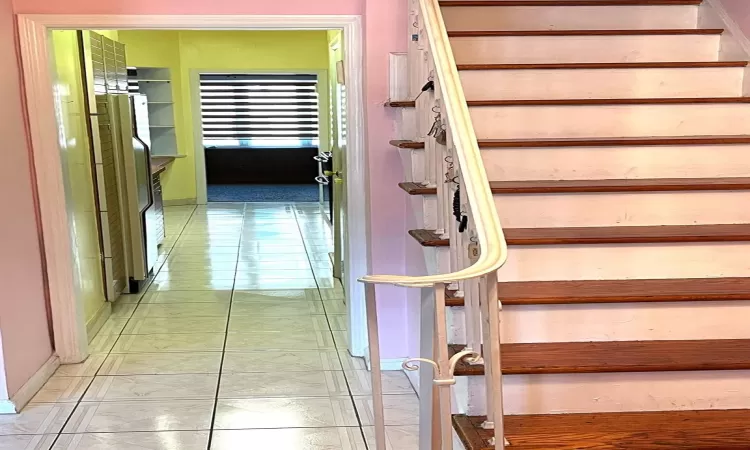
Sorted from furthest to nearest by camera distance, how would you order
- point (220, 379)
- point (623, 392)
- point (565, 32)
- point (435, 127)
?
point (220, 379) → point (565, 32) → point (435, 127) → point (623, 392)

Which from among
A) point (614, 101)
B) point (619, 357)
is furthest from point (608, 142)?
point (619, 357)

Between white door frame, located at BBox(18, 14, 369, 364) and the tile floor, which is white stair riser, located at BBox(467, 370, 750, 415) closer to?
the tile floor

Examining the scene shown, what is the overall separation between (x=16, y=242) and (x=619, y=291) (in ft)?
8.45

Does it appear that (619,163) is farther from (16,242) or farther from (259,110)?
(259,110)

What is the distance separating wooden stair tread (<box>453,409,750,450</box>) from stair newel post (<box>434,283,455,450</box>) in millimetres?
283

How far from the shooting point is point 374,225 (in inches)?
131

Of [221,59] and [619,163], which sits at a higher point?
[221,59]

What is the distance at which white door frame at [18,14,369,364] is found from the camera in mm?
3113

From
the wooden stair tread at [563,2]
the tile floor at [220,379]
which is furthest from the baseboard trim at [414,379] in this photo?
the wooden stair tread at [563,2]

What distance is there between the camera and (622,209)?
2.39m

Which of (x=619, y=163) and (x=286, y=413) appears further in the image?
(x=286, y=413)

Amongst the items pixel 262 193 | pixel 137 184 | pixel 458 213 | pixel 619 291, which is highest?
pixel 458 213

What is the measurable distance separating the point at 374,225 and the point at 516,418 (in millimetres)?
1587

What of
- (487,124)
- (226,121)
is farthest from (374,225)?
(226,121)
